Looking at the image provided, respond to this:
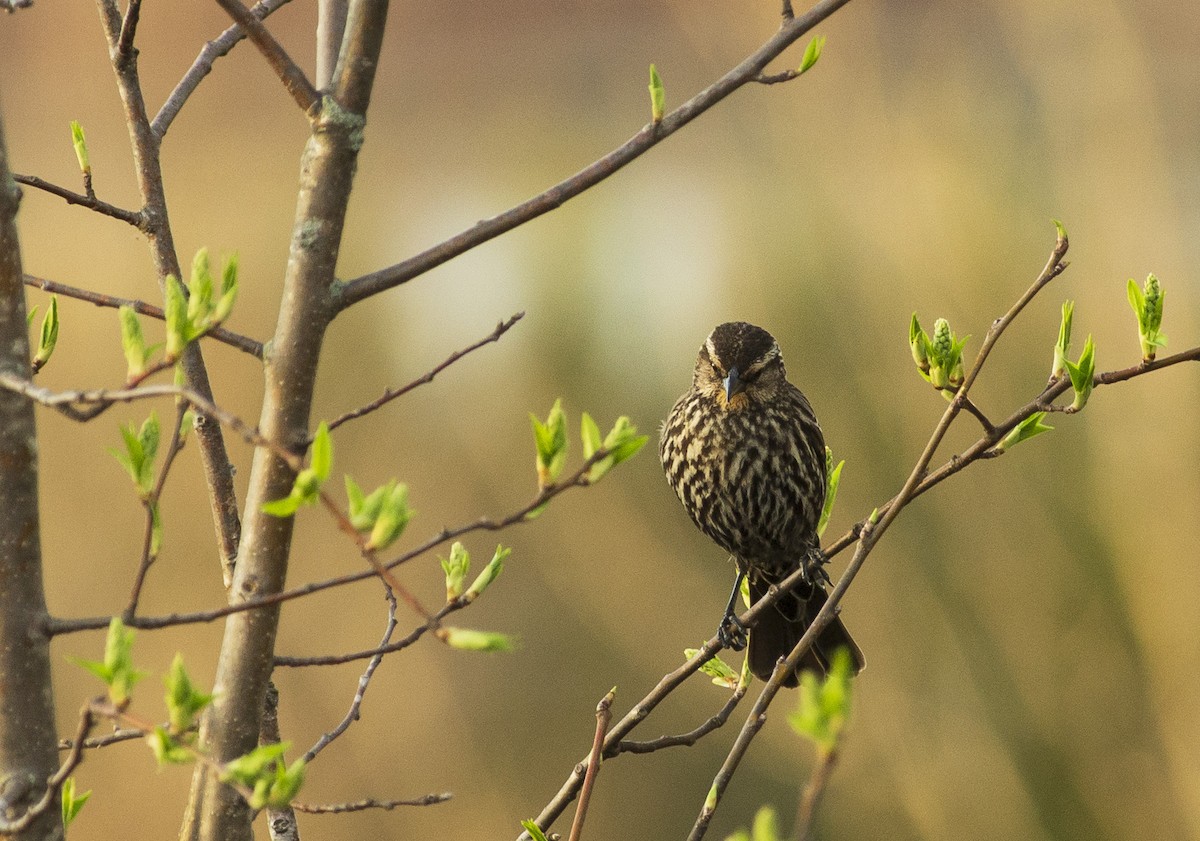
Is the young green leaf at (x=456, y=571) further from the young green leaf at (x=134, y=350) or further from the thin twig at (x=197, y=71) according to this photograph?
the thin twig at (x=197, y=71)

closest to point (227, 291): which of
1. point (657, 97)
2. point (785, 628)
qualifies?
point (657, 97)

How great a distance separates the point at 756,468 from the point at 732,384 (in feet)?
0.75

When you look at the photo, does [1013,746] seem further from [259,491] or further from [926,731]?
[259,491]

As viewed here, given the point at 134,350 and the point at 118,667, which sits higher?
the point at 134,350

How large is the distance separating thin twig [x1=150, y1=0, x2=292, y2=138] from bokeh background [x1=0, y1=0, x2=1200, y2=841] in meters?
3.90

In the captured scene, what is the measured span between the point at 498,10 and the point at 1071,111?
3126 millimetres

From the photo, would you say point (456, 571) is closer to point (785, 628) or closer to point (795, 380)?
point (785, 628)

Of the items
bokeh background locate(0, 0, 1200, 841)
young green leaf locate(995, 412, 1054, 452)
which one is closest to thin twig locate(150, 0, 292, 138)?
young green leaf locate(995, 412, 1054, 452)

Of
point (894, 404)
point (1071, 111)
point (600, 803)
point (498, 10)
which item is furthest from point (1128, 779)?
point (498, 10)

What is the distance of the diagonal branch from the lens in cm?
125

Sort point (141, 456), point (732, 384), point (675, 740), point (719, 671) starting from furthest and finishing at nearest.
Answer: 1. point (732, 384)
2. point (719, 671)
3. point (675, 740)
4. point (141, 456)

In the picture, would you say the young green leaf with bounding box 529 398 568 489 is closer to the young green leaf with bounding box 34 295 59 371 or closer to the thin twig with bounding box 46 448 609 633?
the thin twig with bounding box 46 448 609 633

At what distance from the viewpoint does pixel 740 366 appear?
286cm

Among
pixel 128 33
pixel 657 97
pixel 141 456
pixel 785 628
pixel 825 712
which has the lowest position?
pixel 785 628
